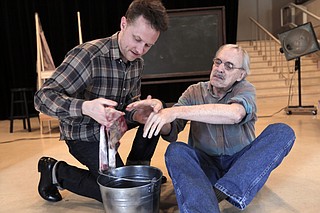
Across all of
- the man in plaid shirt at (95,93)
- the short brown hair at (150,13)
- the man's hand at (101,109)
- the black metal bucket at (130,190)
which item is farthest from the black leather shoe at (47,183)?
the short brown hair at (150,13)

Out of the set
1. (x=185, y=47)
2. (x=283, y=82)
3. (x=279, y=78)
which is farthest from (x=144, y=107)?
(x=279, y=78)

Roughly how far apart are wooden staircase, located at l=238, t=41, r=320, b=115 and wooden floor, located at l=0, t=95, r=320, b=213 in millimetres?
2343

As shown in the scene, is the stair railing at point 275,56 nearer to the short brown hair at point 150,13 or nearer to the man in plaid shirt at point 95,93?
the man in plaid shirt at point 95,93

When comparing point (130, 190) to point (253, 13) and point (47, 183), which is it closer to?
point (47, 183)

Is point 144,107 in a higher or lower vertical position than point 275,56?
lower

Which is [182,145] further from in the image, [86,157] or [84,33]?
[84,33]

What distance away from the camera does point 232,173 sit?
1423 millimetres

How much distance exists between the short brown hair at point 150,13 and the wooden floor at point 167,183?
91 cm

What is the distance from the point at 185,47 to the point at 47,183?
365 cm

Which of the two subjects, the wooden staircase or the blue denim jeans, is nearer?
the blue denim jeans

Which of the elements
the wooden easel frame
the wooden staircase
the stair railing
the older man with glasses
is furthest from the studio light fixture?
the older man with glasses

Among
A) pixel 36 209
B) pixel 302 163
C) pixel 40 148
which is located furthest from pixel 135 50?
pixel 40 148

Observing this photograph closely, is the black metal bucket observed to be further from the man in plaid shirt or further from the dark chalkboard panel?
the dark chalkboard panel

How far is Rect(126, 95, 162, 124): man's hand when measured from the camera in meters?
1.54
